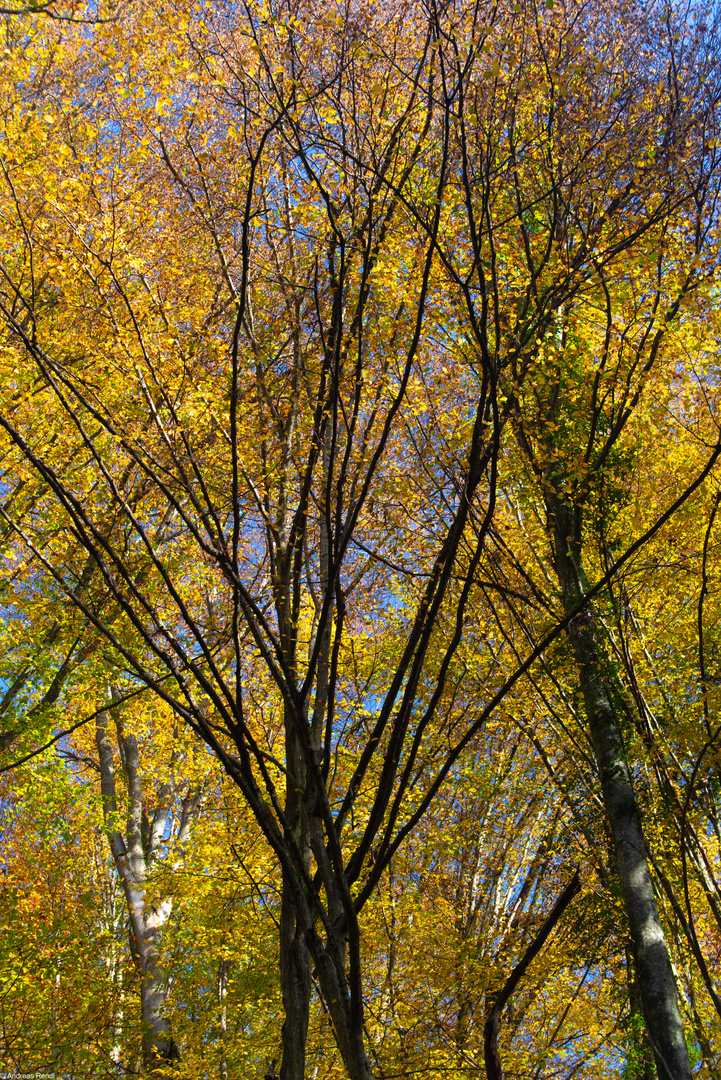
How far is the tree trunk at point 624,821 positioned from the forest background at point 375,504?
0.03 metres

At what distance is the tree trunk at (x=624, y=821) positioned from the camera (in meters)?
4.93

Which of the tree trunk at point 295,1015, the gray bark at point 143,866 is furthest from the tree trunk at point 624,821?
the gray bark at point 143,866

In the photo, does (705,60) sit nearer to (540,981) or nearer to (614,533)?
(614,533)

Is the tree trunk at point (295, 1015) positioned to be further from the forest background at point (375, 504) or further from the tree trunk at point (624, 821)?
the tree trunk at point (624, 821)

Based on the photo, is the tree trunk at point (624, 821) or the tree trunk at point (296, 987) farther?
the tree trunk at point (624, 821)

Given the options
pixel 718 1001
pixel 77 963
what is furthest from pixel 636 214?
pixel 77 963

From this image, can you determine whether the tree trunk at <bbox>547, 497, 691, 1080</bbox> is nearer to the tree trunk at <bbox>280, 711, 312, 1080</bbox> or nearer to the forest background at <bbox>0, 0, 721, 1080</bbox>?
the forest background at <bbox>0, 0, 721, 1080</bbox>

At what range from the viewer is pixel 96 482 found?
27.9 feet

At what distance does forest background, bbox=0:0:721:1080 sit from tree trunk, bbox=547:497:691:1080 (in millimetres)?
28

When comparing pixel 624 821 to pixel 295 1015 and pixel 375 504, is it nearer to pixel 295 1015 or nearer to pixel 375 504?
pixel 375 504

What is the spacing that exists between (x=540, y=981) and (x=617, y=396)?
617cm

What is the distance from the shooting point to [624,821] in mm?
5734

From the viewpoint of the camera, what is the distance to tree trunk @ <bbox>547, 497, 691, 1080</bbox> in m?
4.93

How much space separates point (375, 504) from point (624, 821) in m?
3.24
